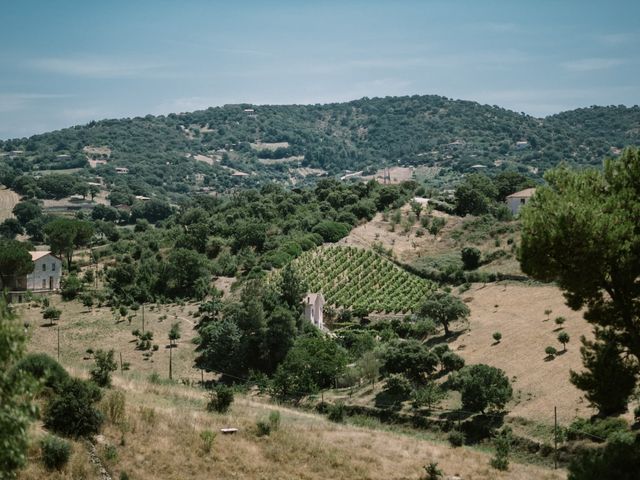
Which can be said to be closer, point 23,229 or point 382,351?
point 382,351

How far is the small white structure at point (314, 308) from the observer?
4906cm

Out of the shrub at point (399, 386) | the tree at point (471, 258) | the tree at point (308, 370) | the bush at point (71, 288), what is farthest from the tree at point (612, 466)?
the bush at point (71, 288)

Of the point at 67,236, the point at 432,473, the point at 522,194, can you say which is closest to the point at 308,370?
the point at 432,473

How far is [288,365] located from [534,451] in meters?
15.3

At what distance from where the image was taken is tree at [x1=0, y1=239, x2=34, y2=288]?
184 feet

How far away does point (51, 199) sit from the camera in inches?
4796

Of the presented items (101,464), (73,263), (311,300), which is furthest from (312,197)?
(101,464)

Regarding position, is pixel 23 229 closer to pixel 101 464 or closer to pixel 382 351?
pixel 382 351

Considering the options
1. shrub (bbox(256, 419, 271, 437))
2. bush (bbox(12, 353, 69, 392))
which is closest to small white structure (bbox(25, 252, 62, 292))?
bush (bbox(12, 353, 69, 392))

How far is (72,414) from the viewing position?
64.9 ft

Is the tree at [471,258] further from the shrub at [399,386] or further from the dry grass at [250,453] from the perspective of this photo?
the dry grass at [250,453]

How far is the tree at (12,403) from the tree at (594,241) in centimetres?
1116

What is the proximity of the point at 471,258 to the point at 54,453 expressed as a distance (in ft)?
145

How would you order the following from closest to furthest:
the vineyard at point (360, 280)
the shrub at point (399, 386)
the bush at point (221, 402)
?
the bush at point (221, 402) → the shrub at point (399, 386) → the vineyard at point (360, 280)
